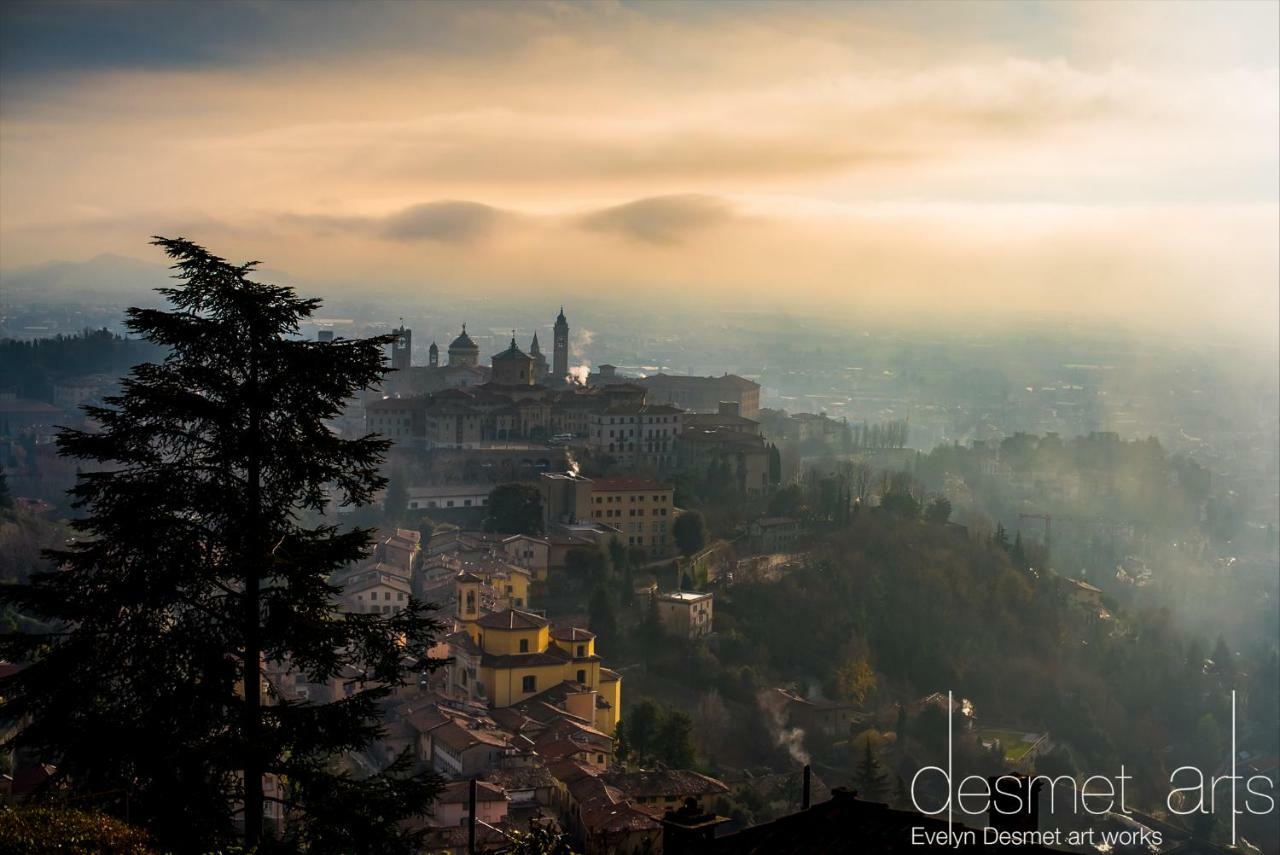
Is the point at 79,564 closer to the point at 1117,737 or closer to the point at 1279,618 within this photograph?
the point at 1117,737

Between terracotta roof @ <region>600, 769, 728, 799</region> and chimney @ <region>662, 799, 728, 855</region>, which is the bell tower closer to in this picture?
terracotta roof @ <region>600, 769, 728, 799</region>

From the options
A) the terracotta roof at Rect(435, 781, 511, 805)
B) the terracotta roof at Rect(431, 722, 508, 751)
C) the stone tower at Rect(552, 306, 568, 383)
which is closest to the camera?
the terracotta roof at Rect(435, 781, 511, 805)

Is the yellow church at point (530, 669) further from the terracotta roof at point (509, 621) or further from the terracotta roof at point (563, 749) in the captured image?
the terracotta roof at point (563, 749)

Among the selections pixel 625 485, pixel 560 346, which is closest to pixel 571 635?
pixel 625 485

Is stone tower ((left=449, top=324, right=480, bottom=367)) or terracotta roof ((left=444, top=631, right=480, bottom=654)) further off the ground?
stone tower ((left=449, top=324, right=480, bottom=367))

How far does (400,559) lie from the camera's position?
99.5 ft

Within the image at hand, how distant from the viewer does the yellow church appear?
22.9 meters

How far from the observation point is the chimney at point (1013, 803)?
601 cm

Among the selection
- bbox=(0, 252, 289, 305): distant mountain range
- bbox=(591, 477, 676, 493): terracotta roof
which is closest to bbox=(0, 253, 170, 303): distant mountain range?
bbox=(0, 252, 289, 305): distant mountain range

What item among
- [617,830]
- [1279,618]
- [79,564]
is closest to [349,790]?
[79,564]

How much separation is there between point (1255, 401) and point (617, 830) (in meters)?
97.1

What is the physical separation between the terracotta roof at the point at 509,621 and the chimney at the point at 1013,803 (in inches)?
693

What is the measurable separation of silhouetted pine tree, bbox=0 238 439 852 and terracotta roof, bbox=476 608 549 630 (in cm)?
1639

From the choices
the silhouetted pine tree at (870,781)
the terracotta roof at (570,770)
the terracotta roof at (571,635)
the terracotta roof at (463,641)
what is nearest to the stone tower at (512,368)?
the terracotta roof at (463,641)
